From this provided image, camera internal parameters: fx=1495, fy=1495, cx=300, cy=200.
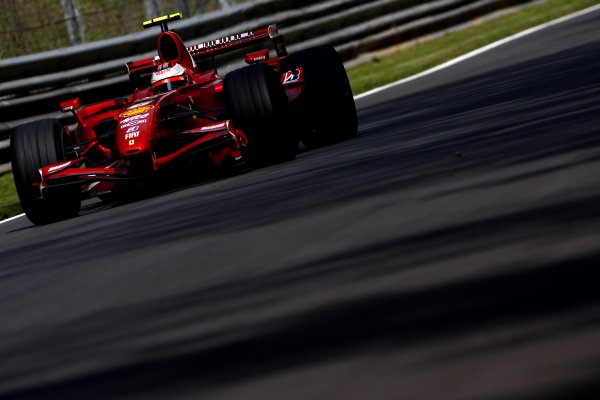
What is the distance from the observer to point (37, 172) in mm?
11062


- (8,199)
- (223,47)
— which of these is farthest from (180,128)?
(8,199)

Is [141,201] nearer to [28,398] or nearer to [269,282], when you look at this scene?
[269,282]

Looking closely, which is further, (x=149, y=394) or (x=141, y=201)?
(x=141, y=201)

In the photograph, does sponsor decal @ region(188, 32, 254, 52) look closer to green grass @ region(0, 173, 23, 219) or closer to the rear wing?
the rear wing

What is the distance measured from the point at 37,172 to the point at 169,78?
4.98 feet

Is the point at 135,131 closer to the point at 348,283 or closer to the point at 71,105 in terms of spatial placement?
the point at 71,105

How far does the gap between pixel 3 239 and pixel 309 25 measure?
989 cm

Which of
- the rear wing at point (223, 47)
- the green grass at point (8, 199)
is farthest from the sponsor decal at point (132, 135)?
the green grass at point (8, 199)

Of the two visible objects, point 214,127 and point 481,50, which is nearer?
point 214,127

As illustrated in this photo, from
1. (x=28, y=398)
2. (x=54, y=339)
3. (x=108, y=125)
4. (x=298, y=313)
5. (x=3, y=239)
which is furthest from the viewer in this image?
(x=108, y=125)

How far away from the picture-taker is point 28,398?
443 cm

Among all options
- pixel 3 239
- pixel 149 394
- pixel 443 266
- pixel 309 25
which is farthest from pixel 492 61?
pixel 149 394

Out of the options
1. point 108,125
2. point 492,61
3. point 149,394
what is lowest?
point 492,61

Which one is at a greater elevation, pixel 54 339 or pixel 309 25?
pixel 54 339
